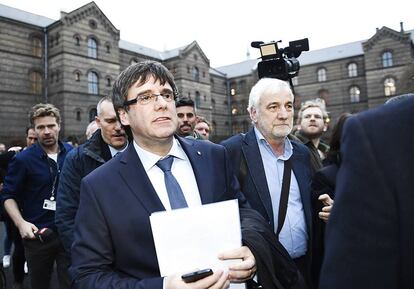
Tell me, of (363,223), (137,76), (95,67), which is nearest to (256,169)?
(137,76)

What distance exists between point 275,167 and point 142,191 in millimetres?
1602

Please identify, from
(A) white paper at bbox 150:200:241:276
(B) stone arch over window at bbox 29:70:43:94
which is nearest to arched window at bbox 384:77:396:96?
(B) stone arch over window at bbox 29:70:43:94

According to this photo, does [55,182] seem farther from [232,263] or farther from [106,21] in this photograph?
[106,21]

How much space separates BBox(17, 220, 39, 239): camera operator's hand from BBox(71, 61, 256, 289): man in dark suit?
8.03 feet

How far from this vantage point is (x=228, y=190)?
222 cm

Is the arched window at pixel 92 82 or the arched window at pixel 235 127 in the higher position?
the arched window at pixel 92 82

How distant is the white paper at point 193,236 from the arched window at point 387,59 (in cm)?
4147

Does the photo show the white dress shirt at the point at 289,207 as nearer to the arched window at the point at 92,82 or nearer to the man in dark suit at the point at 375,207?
the man in dark suit at the point at 375,207

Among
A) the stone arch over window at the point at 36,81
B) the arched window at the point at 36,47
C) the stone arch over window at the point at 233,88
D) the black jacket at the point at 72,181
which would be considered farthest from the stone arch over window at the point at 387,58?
the black jacket at the point at 72,181

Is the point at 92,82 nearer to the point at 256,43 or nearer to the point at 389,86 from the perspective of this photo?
the point at 256,43

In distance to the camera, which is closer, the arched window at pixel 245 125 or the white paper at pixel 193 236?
the white paper at pixel 193 236

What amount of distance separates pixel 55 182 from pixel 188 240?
10.6ft

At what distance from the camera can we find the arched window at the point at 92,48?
30052 mm

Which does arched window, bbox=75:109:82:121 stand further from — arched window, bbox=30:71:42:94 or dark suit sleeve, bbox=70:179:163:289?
dark suit sleeve, bbox=70:179:163:289
